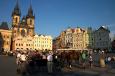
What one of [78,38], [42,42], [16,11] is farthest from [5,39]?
[78,38]

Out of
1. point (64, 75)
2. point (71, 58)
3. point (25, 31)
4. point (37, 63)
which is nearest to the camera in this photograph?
point (64, 75)

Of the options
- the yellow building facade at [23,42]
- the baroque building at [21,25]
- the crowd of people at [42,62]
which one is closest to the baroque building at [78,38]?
the yellow building facade at [23,42]

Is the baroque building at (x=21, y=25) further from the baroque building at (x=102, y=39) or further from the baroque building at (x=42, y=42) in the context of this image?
the baroque building at (x=102, y=39)

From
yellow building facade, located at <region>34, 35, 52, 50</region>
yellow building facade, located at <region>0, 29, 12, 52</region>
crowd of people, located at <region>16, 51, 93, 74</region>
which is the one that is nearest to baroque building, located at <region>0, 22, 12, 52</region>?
yellow building facade, located at <region>0, 29, 12, 52</region>

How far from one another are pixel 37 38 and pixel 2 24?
2476 centimetres

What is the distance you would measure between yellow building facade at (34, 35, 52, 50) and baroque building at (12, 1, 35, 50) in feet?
21.1

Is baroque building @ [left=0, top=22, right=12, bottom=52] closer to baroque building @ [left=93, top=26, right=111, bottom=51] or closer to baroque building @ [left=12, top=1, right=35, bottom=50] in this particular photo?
baroque building @ [left=12, top=1, right=35, bottom=50]

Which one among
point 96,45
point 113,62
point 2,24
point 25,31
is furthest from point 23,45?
point 113,62

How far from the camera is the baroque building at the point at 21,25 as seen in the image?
125m

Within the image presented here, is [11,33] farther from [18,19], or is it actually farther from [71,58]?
[71,58]

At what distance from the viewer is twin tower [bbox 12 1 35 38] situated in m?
126

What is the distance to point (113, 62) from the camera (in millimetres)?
30891

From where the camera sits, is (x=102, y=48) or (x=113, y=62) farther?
(x=102, y=48)

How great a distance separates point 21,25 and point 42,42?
1810 centimetres
